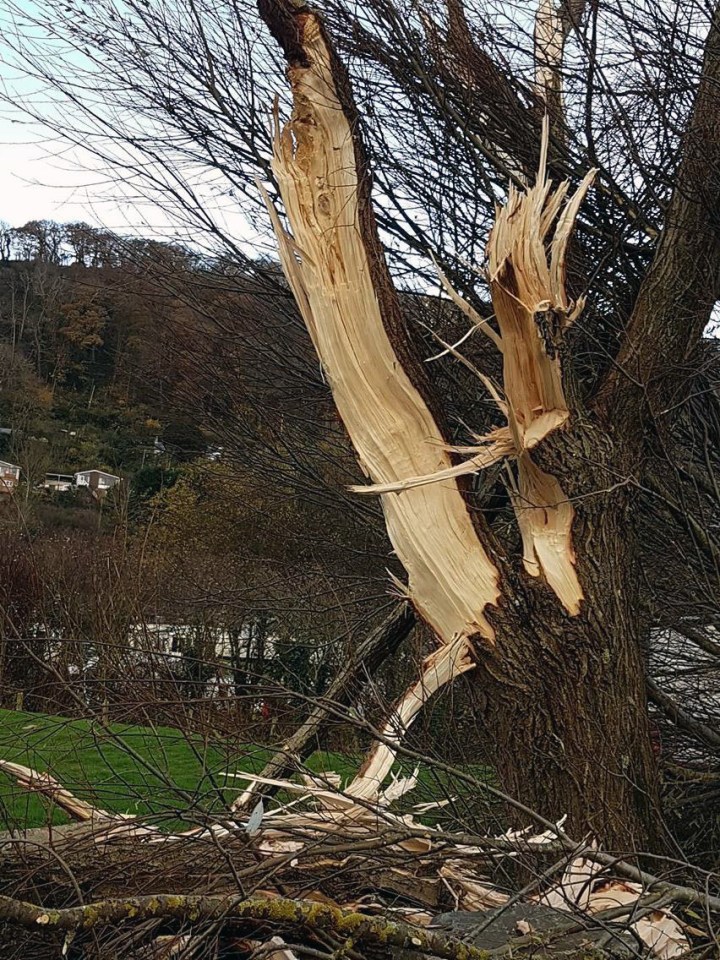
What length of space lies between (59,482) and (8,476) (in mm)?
2171

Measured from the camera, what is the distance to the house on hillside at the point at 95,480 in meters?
20.4

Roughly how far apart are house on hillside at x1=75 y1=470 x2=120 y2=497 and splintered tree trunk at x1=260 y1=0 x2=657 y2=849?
1641 centimetres

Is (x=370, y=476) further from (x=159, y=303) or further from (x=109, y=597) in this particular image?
(x=109, y=597)

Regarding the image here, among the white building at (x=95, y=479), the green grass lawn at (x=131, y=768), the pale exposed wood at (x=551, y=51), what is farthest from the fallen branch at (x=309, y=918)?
the white building at (x=95, y=479)

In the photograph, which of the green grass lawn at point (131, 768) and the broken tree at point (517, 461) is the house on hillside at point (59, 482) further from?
the broken tree at point (517, 461)

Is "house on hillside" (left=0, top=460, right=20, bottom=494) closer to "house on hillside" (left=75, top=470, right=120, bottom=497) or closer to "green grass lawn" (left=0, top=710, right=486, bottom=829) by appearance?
"house on hillside" (left=75, top=470, right=120, bottom=497)

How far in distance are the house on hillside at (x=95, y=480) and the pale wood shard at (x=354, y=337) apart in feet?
53.7

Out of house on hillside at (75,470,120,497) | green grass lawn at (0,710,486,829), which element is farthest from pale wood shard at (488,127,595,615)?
house on hillside at (75,470,120,497)

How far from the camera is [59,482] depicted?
2114 cm

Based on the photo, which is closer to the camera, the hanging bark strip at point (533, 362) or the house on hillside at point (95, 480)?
the hanging bark strip at point (533, 362)

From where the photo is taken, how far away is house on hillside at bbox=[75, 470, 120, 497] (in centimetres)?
2041

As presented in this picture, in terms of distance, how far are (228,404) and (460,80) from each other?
283 centimetres

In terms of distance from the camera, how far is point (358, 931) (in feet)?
6.81

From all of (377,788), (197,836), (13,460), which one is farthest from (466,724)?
(13,460)
